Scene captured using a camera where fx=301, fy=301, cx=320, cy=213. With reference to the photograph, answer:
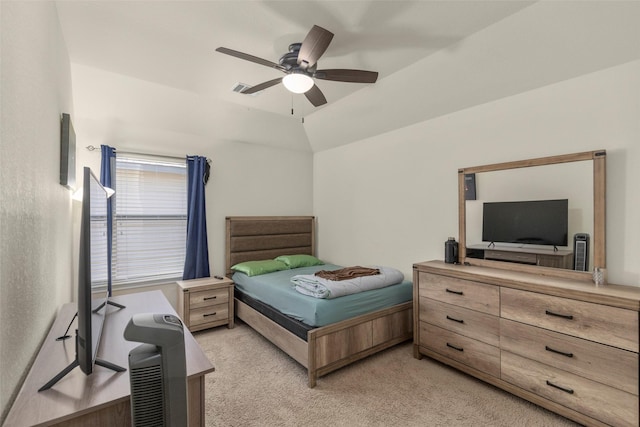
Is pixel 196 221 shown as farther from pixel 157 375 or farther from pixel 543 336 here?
pixel 543 336

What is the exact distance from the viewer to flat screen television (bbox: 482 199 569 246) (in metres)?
2.42

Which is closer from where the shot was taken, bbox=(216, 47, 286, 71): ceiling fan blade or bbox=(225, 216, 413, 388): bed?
bbox=(216, 47, 286, 71): ceiling fan blade

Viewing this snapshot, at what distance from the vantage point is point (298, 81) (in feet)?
7.47

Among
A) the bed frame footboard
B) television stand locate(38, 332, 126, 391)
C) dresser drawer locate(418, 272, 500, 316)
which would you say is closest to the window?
the bed frame footboard

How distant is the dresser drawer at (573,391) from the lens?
5.82 ft

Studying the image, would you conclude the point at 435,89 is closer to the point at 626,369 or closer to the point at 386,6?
the point at 386,6

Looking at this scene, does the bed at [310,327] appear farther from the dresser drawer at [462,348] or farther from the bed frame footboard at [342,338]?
the dresser drawer at [462,348]

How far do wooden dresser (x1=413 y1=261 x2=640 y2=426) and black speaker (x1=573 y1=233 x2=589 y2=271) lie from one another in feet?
0.54

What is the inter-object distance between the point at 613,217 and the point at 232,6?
306 centimetres

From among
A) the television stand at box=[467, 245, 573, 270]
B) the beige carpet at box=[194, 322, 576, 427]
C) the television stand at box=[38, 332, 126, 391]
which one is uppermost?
the television stand at box=[467, 245, 573, 270]

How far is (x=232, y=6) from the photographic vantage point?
2.01 m

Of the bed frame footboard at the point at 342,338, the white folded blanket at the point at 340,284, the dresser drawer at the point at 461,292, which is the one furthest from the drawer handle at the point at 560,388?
the white folded blanket at the point at 340,284

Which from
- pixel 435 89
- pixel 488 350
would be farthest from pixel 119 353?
pixel 435 89

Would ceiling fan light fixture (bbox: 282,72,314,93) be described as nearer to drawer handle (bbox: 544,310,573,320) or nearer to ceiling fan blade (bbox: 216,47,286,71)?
ceiling fan blade (bbox: 216,47,286,71)
